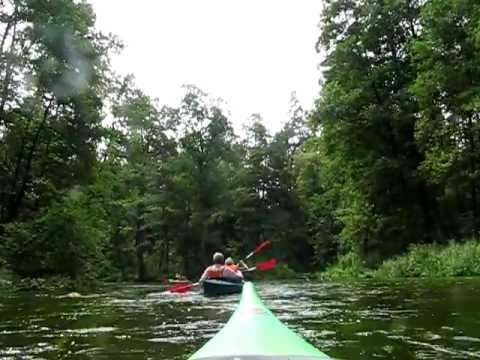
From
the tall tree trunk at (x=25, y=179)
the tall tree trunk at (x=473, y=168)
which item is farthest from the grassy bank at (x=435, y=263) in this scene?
the tall tree trunk at (x=25, y=179)

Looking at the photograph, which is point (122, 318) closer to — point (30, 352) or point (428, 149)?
point (30, 352)

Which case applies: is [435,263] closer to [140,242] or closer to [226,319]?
[226,319]

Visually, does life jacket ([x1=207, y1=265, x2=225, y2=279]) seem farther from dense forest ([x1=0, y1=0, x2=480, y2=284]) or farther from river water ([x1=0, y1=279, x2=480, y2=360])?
dense forest ([x1=0, y1=0, x2=480, y2=284])

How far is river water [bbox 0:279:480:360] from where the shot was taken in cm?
588

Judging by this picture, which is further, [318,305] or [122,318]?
[318,305]

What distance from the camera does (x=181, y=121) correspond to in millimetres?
45875

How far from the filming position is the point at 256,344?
4.09m

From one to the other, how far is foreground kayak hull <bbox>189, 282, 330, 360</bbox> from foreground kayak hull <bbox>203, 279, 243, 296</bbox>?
9.03m

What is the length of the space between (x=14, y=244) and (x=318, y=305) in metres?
13.2

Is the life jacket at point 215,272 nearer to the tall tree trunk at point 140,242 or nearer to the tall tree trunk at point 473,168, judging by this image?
the tall tree trunk at point 473,168

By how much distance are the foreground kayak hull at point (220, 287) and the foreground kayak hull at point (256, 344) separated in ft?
29.6

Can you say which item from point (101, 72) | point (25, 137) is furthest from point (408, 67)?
point (25, 137)

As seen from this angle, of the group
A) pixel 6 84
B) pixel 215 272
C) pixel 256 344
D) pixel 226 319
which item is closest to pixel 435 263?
pixel 215 272

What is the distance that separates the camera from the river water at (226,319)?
5.88m
